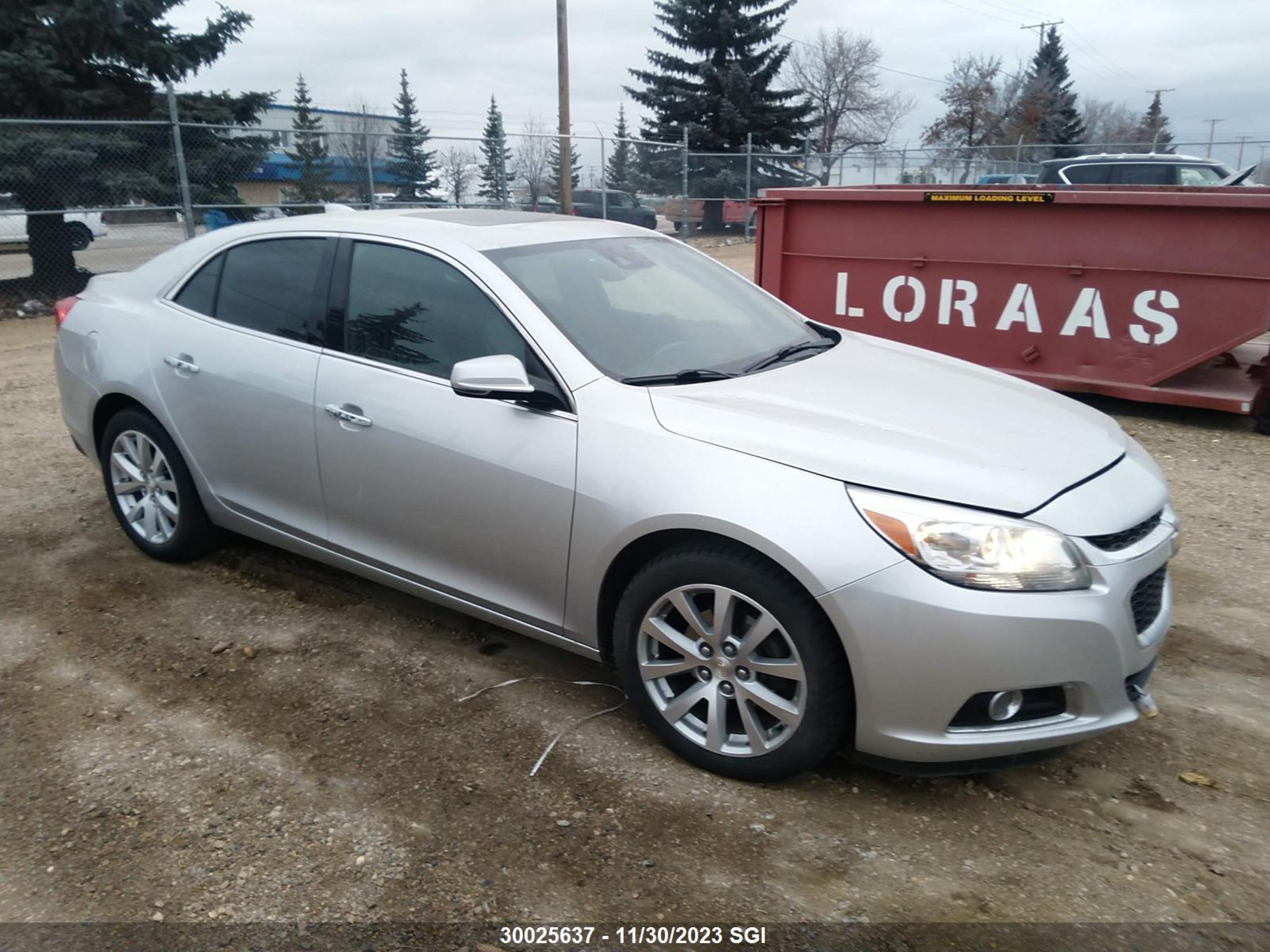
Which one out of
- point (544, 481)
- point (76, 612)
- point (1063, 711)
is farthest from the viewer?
point (76, 612)

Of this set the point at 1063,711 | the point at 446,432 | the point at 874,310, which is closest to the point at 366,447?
the point at 446,432

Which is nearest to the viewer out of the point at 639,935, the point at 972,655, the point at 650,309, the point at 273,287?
the point at 639,935

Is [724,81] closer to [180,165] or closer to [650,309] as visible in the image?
[180,165]

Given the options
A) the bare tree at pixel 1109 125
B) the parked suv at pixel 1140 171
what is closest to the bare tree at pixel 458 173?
the parked suv at pixel 1140 171

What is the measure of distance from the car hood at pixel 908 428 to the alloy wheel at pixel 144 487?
2.55 meters

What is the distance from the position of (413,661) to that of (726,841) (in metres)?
1.56

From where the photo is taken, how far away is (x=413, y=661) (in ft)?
12.5

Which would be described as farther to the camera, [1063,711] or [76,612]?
[76,612]

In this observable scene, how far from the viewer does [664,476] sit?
293 cm

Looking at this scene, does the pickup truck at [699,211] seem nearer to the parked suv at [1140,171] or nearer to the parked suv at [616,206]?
the parked suv at [616,206]

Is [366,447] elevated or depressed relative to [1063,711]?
elevated

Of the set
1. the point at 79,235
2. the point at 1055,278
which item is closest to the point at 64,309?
the point at 1055,278

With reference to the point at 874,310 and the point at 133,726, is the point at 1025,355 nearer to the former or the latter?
the point at 874,310

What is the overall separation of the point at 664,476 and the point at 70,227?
47.5 ft
